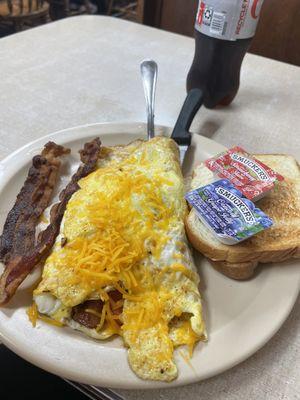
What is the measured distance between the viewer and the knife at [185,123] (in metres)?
1.42

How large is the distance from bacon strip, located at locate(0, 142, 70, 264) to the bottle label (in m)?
0.79

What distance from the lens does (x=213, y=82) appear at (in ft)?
5.67

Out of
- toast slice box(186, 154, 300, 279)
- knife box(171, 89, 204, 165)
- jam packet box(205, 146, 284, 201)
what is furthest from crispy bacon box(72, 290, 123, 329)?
knife box(171, 89, 204, 165)

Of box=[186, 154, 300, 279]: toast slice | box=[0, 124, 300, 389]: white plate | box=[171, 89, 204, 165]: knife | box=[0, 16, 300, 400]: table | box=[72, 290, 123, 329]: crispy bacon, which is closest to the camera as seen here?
box=[0, 124, 300, 389]: white plate

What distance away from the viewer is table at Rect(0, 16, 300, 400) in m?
1.70

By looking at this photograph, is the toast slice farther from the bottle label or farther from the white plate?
the bottle label

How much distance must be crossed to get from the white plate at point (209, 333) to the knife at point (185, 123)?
0.49 meters

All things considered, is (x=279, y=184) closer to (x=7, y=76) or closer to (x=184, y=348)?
(x=184, y=348)

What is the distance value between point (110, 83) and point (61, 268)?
1.35m

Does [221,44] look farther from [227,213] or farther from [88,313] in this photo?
[88,313]

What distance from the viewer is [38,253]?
98 centimetres

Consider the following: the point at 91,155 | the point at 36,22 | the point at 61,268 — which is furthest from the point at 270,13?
the point at 36,22

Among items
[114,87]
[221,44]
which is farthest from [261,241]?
[114,87]

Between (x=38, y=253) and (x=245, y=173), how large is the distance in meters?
0.66
